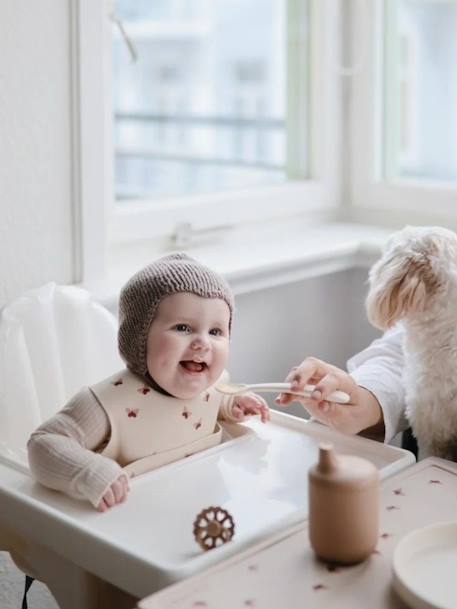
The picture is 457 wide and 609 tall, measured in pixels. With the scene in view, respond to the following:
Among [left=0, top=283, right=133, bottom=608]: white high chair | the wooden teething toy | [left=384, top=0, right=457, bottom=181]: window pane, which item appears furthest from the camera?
[left=384, top=0, right=457, bottom=181]: window pane

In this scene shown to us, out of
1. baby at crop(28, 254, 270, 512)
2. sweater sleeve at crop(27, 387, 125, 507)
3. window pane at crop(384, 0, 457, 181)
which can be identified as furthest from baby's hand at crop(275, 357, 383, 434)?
window pane at crop(384, 0, 457, 181)

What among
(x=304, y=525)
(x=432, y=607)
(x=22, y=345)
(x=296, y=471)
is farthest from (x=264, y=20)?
(x=432, y=607)

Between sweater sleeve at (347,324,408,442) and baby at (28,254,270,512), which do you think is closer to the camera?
baby at (28,254,270,512)

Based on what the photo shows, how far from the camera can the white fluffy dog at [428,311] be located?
50.5 inches

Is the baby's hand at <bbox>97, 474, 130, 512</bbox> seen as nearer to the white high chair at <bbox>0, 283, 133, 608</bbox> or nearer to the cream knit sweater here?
the cream knit sweater

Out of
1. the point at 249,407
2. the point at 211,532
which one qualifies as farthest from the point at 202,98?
the point at 211,532

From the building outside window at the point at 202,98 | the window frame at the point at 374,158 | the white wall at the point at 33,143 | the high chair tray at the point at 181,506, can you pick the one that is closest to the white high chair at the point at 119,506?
the high chair tray at the point at 181,506

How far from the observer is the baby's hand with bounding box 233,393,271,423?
4.35 ft

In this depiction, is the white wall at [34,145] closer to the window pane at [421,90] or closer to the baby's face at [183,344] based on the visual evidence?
the baby's face at [183,344]

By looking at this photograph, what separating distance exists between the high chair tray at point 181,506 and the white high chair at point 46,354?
21 cm

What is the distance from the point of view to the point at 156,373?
3.98 ft

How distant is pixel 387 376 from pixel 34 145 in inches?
24.2

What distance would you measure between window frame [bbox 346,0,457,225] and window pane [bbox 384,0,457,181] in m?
0.02

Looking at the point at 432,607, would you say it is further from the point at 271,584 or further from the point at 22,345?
the point at 22,345
